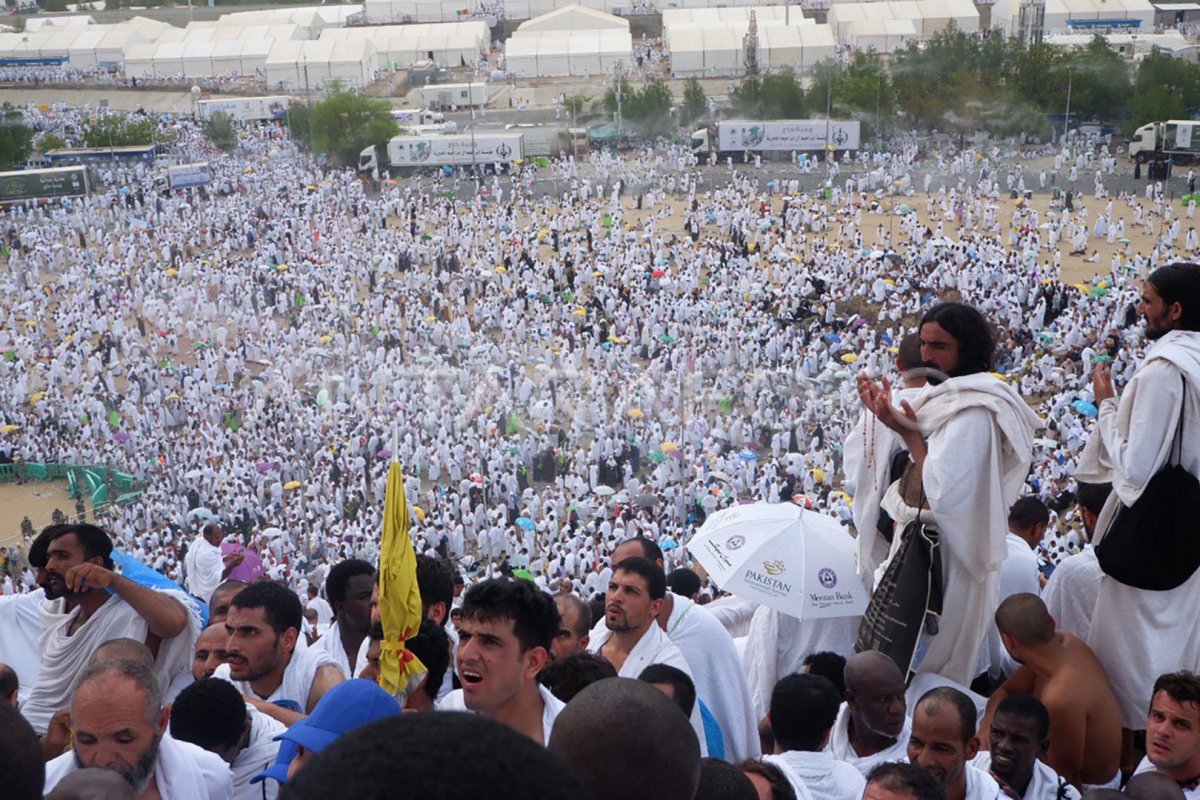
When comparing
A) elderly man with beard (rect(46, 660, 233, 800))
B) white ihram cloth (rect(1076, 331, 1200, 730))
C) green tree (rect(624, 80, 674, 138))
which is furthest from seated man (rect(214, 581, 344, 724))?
green tree (rect(624, 80, 674, 138))

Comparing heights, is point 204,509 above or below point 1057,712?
below

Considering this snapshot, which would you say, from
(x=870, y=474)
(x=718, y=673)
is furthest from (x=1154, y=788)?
(x=870, y=474)

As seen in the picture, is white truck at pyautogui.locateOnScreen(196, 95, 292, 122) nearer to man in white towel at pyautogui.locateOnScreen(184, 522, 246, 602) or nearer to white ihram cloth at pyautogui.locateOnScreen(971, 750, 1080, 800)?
man in white towel at pyautogui.locateOnScreen(184, 522, 246, 602)

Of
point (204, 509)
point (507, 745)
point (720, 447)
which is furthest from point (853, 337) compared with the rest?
point (507, 745)

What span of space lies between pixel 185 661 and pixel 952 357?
208 cm

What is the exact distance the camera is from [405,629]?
109 inches

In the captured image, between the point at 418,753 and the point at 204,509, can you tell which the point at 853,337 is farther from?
the point at 418,753

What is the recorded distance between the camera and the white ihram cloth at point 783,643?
3.59 meters

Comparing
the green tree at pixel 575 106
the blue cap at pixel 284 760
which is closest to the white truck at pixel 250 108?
the green tree at pixel 575 106

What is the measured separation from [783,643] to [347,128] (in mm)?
28453

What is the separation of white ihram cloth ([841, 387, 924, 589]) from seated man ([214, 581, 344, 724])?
56.4 inches

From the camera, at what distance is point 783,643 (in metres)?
3.65

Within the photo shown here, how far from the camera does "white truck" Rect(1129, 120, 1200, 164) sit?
2611 cm

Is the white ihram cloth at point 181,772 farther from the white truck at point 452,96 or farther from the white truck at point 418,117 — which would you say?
the white truck at point 452,96
